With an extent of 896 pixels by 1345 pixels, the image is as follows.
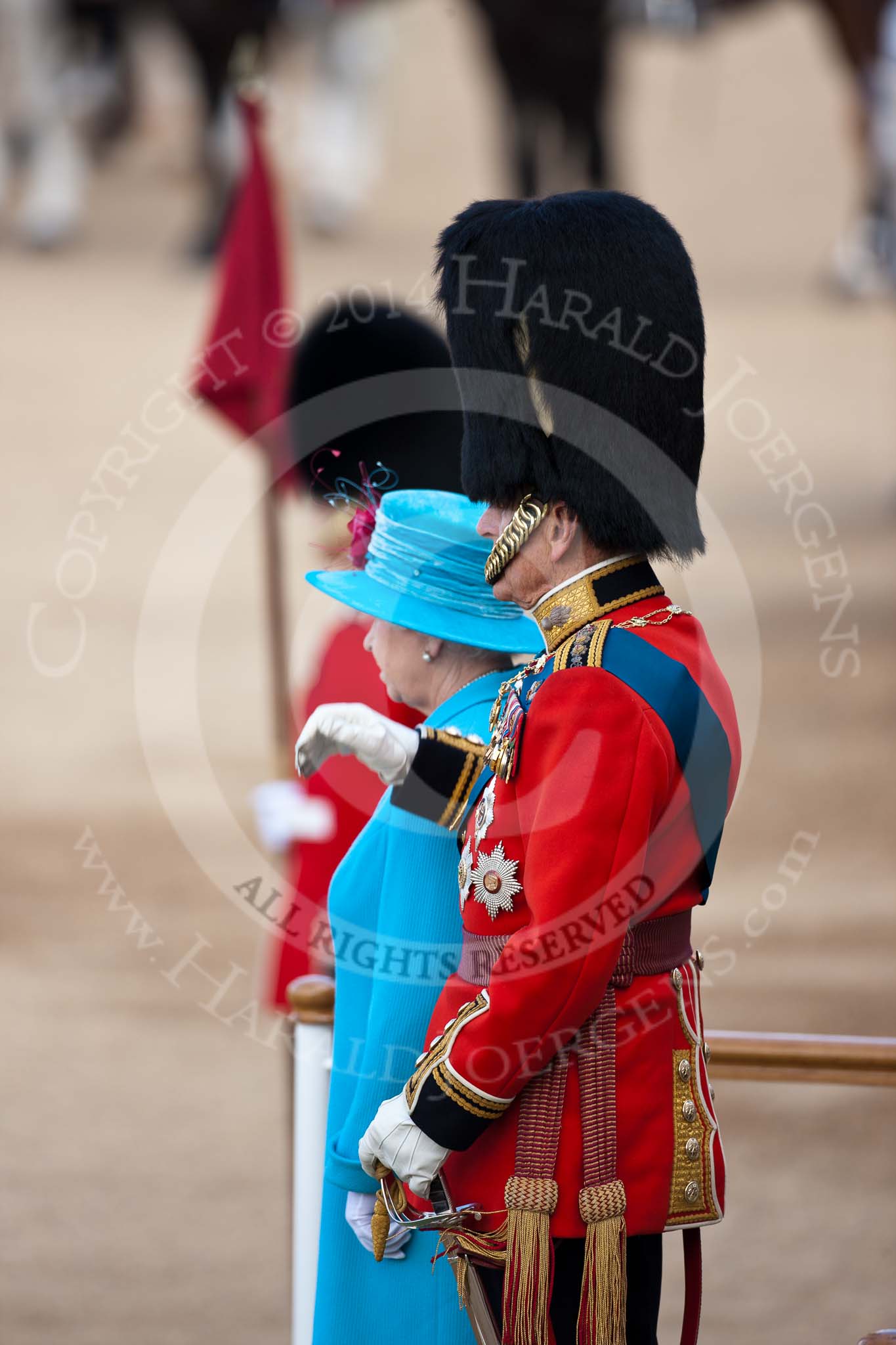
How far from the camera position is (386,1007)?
1642mm

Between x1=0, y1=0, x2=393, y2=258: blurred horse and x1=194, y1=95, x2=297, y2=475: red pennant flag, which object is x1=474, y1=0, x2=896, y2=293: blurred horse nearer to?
x1=0, y1=0, x2=393, y2=258: blurred horse

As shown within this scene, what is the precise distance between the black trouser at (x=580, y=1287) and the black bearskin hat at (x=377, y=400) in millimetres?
867

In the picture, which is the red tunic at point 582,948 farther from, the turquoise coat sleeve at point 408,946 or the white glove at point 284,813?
the white glove at point 284,813

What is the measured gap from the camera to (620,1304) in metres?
1.42

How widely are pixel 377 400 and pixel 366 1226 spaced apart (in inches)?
43.6

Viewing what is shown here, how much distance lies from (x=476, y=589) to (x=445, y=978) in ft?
1.23

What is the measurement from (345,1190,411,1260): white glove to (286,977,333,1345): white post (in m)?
0.28

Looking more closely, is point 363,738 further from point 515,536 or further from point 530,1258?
point 530,1258

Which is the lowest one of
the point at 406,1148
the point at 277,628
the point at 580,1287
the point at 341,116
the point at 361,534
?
the point at 580,1287

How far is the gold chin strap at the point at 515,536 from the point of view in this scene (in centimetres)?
147

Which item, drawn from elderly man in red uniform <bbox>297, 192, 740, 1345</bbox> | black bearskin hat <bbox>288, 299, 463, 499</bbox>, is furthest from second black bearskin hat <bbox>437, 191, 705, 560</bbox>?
black bearskin hat <bbox>288, 299, 463, 499</bbox>

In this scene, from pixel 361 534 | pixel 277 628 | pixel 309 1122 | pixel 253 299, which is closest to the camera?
pixel 361 534

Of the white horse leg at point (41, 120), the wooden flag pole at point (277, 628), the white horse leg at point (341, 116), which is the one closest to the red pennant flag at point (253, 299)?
the wooden flag pole at point (277, 628)

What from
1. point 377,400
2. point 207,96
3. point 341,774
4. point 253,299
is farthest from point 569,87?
point 341,774
